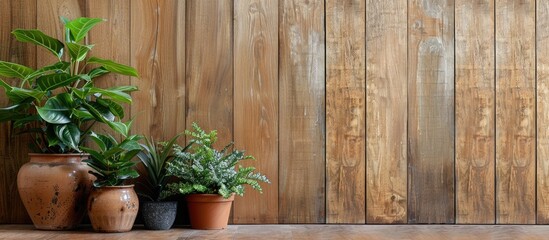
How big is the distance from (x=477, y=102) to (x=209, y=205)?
122cm

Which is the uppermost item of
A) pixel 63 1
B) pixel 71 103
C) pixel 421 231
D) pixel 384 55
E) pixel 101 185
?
pixel 63 1

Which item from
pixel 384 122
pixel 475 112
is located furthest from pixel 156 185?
pixel 475 112

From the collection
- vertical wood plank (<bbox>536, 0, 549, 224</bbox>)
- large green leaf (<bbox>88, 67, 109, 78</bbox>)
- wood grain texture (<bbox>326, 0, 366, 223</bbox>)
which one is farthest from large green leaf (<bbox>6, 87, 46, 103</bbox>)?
vertical wood plank (<bbox>536, 0, 549, 224</bbox>)

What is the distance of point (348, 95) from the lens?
303 cm

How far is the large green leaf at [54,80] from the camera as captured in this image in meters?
2.69

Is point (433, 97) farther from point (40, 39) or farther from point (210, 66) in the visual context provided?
point (40, 39)

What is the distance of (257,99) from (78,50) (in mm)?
757

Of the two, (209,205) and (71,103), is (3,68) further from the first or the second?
(209,205)

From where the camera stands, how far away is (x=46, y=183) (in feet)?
8.87

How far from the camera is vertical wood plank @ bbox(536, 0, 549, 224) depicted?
10.0 ft

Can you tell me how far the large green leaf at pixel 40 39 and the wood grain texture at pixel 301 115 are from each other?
905 millimetres

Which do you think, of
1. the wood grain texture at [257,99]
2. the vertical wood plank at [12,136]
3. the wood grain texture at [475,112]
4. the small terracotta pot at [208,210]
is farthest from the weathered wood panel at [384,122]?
the vertical wood plank at [12,136]

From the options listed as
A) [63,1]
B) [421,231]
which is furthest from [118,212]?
[421,231]

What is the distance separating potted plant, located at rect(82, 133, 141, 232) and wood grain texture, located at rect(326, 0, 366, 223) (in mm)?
837
